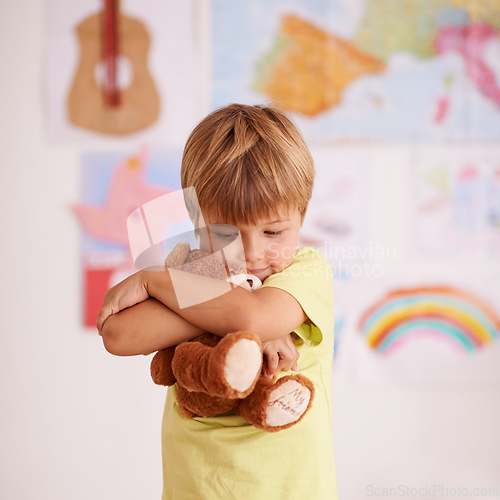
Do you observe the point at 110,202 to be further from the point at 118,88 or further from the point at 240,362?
the point at 240,362

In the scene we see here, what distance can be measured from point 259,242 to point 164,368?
0.60ft

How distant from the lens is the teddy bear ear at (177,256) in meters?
0.63

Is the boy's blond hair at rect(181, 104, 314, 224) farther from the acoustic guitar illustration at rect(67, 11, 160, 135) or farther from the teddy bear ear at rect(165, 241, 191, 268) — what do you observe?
the acoustic guitar illustration at rect(67, 11, 160, 135)

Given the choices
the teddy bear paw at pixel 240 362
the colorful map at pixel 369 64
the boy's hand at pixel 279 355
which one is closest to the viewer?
the teddy bear paw at pixel 240 362

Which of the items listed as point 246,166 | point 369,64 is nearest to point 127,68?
point 369,64

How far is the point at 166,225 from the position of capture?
70 centimetres

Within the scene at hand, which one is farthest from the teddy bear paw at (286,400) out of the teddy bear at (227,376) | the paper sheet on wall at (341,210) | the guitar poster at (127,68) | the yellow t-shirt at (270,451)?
the guitar poster at (127,68)

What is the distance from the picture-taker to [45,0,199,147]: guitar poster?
161cm

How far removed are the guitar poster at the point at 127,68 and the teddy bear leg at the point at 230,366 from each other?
1.21 metres

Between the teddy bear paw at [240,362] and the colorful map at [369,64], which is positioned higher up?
the colorful map at [369,64]

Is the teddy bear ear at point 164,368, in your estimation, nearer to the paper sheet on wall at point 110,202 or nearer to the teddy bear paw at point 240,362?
the teddy bear paw at point 240,362

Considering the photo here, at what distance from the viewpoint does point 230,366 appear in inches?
18.8

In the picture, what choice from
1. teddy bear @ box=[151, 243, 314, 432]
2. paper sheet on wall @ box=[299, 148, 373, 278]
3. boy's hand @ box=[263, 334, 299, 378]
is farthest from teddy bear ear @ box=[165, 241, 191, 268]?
paper sheet on wall @ box=[299, 148, 373, 278]

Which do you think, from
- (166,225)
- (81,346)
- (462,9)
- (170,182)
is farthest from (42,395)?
(462,9)
